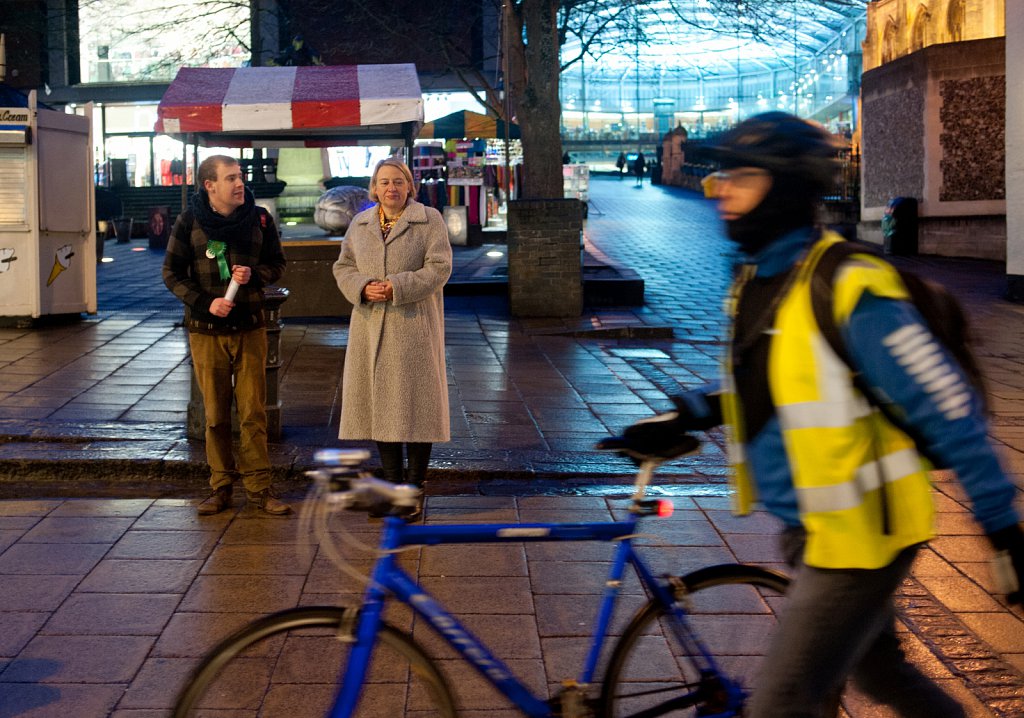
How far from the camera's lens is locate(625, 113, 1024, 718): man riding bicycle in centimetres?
238

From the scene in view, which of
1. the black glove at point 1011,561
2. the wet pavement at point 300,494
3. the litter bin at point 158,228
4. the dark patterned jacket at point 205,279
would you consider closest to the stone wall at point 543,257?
the wet pavement at point 300,494

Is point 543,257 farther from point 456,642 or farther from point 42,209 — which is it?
point 456,642

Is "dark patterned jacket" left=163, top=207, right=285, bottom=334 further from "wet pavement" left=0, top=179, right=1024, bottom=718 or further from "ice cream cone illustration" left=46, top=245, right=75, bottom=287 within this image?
"ice cream cone illustration" left=46, top=245, right=75, bottom=287

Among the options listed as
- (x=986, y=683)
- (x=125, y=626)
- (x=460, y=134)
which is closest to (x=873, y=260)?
(x=986, y=683)

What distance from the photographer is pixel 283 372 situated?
10.2 meters

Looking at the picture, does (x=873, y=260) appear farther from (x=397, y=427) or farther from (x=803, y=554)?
(x=397, y=427)

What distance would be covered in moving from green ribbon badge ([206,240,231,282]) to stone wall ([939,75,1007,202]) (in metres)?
18.0

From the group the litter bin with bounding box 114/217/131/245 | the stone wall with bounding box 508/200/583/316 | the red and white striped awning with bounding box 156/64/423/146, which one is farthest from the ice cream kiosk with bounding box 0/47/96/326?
A: the litter bin with bounding box 114/217/131/245

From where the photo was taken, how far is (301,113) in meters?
12.7

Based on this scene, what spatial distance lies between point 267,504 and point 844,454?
416 cm

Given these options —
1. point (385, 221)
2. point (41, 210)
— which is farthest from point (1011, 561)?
point (41, 210)

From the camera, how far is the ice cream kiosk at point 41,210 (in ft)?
40.7

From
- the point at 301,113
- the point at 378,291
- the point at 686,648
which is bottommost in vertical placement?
the point at 686,648

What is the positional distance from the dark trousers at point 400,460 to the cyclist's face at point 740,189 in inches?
143
